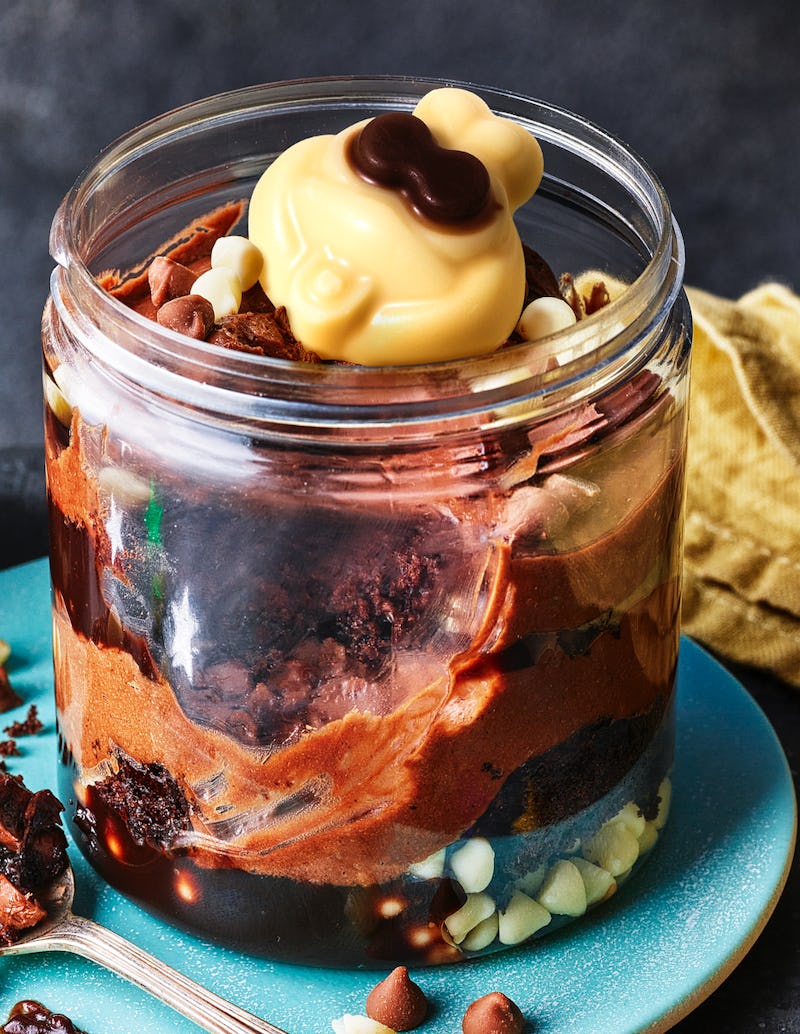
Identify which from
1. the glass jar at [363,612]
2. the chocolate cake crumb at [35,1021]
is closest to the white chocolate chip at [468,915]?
the glass jar at [363,612]

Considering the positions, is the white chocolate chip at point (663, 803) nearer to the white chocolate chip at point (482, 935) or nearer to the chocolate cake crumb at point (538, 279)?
the white chocolate chip at point (482, 935)

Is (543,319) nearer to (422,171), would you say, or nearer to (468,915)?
(422,171)

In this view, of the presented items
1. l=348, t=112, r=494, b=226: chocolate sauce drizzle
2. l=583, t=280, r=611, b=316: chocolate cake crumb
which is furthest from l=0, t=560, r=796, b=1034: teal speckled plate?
l=348, t=112, r=494, b=226: chocolate sauce drizzle

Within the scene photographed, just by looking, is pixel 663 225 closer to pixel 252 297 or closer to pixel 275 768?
pixel 252 297

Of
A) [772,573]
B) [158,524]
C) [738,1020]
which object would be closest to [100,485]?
[158,524]

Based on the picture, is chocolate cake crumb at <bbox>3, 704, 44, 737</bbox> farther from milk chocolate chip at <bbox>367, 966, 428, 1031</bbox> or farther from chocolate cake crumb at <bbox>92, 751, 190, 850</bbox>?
milk chocolate chip at <bbox>367, 966, 428, 1031</bbox>
